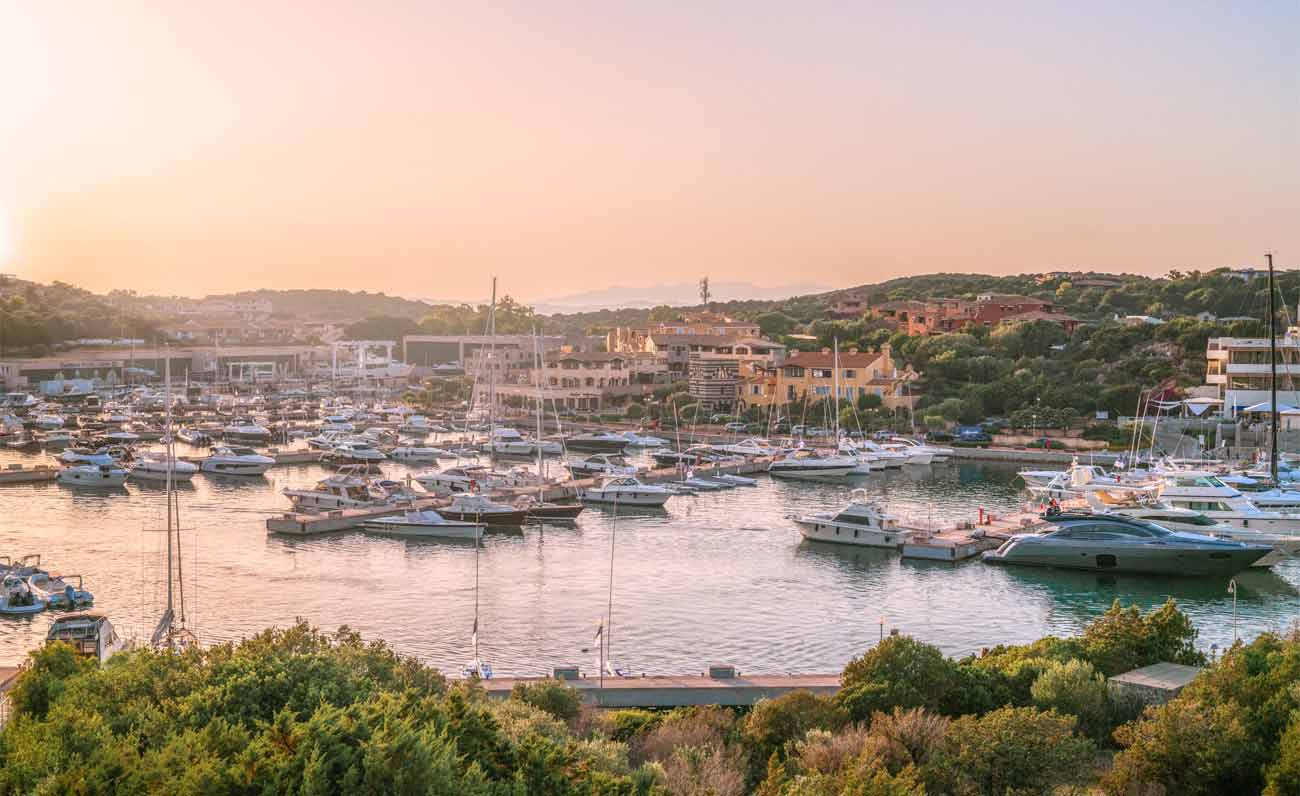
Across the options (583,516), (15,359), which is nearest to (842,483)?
(583,516)

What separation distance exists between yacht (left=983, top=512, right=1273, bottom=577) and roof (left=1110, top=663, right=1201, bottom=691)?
1309cm

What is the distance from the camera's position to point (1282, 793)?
11.0m

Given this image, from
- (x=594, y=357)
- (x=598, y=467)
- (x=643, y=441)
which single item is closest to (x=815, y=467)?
(x=598, y=467)

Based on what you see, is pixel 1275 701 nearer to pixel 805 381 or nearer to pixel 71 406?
pixel 805 381

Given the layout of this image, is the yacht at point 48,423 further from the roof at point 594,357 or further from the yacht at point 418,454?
the roof at point 594,357

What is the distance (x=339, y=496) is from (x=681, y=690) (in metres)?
21.0

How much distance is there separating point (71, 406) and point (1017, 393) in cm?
4587

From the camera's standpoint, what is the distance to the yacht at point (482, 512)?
3189 cm

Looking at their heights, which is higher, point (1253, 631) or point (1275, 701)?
point (1275, 701)

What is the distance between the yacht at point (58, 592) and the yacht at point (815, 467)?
2551 cm

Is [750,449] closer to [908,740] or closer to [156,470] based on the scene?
[156,470]

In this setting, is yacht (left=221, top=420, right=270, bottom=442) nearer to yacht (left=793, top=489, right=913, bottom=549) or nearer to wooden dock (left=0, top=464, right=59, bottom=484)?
wooden dock (left=0, top=464, right=59, bottom=484)

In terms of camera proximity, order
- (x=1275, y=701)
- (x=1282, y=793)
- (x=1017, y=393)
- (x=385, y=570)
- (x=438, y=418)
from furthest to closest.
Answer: (x=438, y=418), (x=1017, y=393), (x=385, y=570), (x=1275, y=701), (x=1282, y=793)

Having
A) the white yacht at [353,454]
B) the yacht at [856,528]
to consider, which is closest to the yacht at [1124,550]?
the yacht at [856,528]
